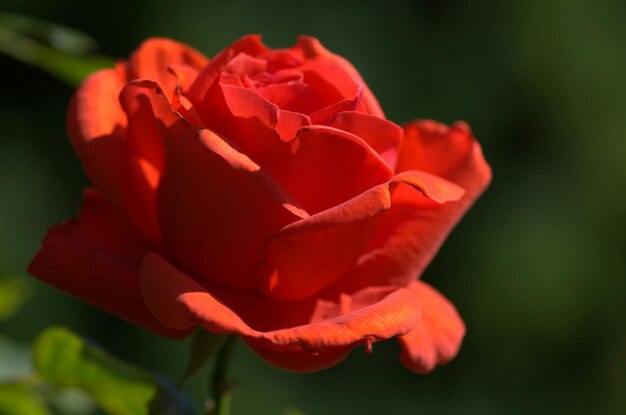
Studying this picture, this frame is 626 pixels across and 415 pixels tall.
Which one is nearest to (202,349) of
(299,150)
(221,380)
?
(221,380)

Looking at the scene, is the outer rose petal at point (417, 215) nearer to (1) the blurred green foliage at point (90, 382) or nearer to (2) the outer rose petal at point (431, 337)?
(2) the outer rose petal at point (431, 337)

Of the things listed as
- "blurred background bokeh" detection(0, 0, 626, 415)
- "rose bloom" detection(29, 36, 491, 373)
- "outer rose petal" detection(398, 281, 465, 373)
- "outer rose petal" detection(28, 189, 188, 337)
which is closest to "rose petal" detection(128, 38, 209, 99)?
"rose bloom" detection(29, 36, 491, 373)

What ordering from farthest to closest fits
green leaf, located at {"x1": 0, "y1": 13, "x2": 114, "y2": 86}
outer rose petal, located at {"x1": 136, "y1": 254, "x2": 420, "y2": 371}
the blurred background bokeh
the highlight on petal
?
the blurred background bokeh → green leaf, located at {"x1": 0, "y1": 13, "x2": 114, "y2": 86} → the highlight on petal → outer rose petal, located at {"x1": 136, "y1": 254, "x2": 420, "y2": 371}

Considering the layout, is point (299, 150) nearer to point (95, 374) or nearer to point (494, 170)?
point (95, 374)

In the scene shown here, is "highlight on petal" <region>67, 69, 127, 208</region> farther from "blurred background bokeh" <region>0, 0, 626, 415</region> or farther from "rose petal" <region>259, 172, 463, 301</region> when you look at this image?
"blurred background bokeh" <region>0, 0, 626, 415</region>

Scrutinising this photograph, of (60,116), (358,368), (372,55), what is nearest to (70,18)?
(60,116)

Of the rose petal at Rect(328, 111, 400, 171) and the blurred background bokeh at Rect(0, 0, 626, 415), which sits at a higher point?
the rose petal at Rect(328, 111, 400, 171)

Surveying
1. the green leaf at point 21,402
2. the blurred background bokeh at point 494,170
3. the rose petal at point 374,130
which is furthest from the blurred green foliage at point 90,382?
the blurred background bokeh at point 494,170
